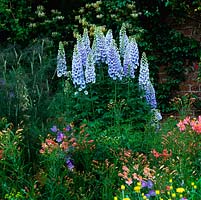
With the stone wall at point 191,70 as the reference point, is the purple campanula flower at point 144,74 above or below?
below

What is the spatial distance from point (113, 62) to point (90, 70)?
330mm

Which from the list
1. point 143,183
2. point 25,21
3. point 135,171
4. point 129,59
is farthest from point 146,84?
point 25,21

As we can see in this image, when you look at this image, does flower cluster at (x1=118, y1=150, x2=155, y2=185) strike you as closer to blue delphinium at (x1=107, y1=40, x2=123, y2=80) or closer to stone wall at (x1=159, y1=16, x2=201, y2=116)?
blue delphinium at (x1=107, y1=40, x2=123, y2=80)

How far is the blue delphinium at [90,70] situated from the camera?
6.20 metres

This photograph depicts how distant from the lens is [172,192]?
11.4ft

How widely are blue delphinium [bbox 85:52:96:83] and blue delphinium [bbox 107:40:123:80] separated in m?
0.24

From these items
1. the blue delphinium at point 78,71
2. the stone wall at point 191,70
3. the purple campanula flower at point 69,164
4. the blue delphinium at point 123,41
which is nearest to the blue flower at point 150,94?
the blue delphinium at point 123,41

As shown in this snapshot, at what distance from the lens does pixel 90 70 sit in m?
6.24

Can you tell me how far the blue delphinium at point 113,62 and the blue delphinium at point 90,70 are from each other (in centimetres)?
24

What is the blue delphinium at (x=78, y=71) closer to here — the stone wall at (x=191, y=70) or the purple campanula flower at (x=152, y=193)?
the purple campanula flower at (x=152, y=193)

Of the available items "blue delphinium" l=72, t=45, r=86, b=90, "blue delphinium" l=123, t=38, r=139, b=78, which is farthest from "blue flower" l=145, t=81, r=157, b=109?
"blue delphinium" l=72, t=45, r=86, b=90

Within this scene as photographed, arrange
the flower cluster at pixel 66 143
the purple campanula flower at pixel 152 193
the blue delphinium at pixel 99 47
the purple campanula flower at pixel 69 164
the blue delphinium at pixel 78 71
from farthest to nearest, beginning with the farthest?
1. the blue delphinium at pixel 99 47
2. the blue delphinium at pixel 78 71
3. the purple campanula flower at pixel 69 164
4. the flower cluster at pixel 66 143
5. the purple campanula flower at pixel 152 193

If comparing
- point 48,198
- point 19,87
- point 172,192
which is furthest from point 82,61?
point 172,192

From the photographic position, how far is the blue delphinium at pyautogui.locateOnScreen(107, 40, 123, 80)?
639cm
